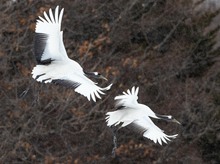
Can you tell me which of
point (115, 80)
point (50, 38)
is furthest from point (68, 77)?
point (115, 80)

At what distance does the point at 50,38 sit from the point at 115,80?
5579mm

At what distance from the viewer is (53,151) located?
14.7 metres

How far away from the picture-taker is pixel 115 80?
1516 cm

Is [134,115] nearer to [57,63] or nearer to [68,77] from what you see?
[68,77]

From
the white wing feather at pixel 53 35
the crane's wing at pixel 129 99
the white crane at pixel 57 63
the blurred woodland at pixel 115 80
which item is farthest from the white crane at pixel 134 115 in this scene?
the blurred woodland at pixel 115 80

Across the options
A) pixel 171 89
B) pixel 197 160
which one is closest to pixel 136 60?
pixel 171 89

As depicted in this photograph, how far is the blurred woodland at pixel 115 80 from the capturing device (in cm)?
1370

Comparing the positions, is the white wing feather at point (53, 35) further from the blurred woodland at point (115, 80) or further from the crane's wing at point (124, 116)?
the blurred woodland at point (115, 80)

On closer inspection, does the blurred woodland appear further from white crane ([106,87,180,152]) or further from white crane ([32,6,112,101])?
white crane ([32,6,112,101])

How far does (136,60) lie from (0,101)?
3.07 m

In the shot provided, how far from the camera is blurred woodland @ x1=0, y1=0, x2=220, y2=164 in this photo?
45.0 feet

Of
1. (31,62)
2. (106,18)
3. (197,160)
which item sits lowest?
(197,160)

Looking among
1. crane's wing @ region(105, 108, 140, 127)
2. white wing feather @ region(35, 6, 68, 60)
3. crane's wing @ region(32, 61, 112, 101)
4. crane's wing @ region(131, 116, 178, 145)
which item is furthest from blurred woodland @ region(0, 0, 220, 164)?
white wing feather @ region(35, 6, 68, 60)

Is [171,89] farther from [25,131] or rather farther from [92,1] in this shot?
[25,131]
